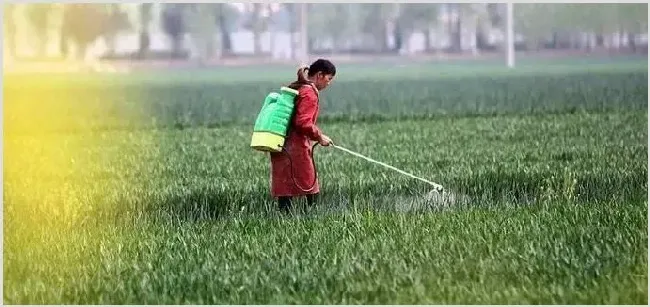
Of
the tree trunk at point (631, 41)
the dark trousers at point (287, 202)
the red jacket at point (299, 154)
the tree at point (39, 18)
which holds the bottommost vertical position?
the dark trousers at point (287, 202)

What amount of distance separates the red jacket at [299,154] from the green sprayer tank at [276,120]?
1.0 inches

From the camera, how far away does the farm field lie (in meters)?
3.44

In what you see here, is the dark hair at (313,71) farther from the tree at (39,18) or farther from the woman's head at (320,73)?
the tree at (39,18)

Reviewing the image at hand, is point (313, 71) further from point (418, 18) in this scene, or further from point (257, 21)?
point (418, 18)

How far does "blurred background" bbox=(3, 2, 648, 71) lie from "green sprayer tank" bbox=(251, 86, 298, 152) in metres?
0.33

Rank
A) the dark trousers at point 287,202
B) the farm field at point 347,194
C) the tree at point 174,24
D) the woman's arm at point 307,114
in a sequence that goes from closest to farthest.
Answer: the farm field at point 347,194 → the woman's arm at point 307,114 → the dark trousers at point 287,202 → the tree at point 174,24

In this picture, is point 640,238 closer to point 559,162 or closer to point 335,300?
point 559,162

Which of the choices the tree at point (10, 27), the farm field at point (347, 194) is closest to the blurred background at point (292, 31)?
the tree at point (10, 27)

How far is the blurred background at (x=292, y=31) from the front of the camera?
3.94m

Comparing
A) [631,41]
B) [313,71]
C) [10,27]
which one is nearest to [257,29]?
[313,71]

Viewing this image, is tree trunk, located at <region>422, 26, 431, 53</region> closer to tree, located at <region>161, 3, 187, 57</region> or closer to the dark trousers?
the dark trousers

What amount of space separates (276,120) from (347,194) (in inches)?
16.4

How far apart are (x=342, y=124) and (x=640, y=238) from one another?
49.7 inches

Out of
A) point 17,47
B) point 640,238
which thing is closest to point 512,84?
point 640,238
